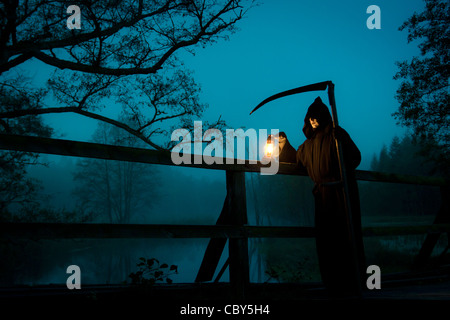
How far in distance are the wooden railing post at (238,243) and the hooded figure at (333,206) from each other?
2.62 ft

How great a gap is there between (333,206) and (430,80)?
10885 mm

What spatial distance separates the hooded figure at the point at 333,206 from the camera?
2.85 m

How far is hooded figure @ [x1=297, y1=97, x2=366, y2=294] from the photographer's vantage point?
2854mm

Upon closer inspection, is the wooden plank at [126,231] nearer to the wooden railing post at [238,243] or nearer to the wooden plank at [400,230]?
the wooden railing post at [238,243]

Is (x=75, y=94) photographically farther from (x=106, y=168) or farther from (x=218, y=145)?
(x=106, y=168)

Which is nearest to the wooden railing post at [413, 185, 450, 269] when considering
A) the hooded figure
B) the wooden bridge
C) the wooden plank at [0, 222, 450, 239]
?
the wooden bridge

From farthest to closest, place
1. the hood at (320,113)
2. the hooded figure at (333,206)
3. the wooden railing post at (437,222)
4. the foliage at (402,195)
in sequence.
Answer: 1. the foliage at (402,195)
2. the wooden railing post at (437,222)
3. the hood at (320,113)
4. the hooded figure at (333,206)

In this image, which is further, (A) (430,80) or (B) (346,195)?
(A) (430,80)

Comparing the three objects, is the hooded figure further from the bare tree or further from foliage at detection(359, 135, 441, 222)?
foliage at detection(359, 135, 441, 222)

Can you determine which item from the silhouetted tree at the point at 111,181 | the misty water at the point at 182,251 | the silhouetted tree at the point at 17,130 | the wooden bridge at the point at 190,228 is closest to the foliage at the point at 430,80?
the misty water at the point at 182,251

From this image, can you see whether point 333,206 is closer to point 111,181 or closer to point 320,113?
point 320,113

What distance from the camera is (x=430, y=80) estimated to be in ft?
36.7

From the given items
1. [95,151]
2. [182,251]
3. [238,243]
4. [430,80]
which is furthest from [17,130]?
[182,251]

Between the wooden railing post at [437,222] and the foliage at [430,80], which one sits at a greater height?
the foliage at [430,80]
